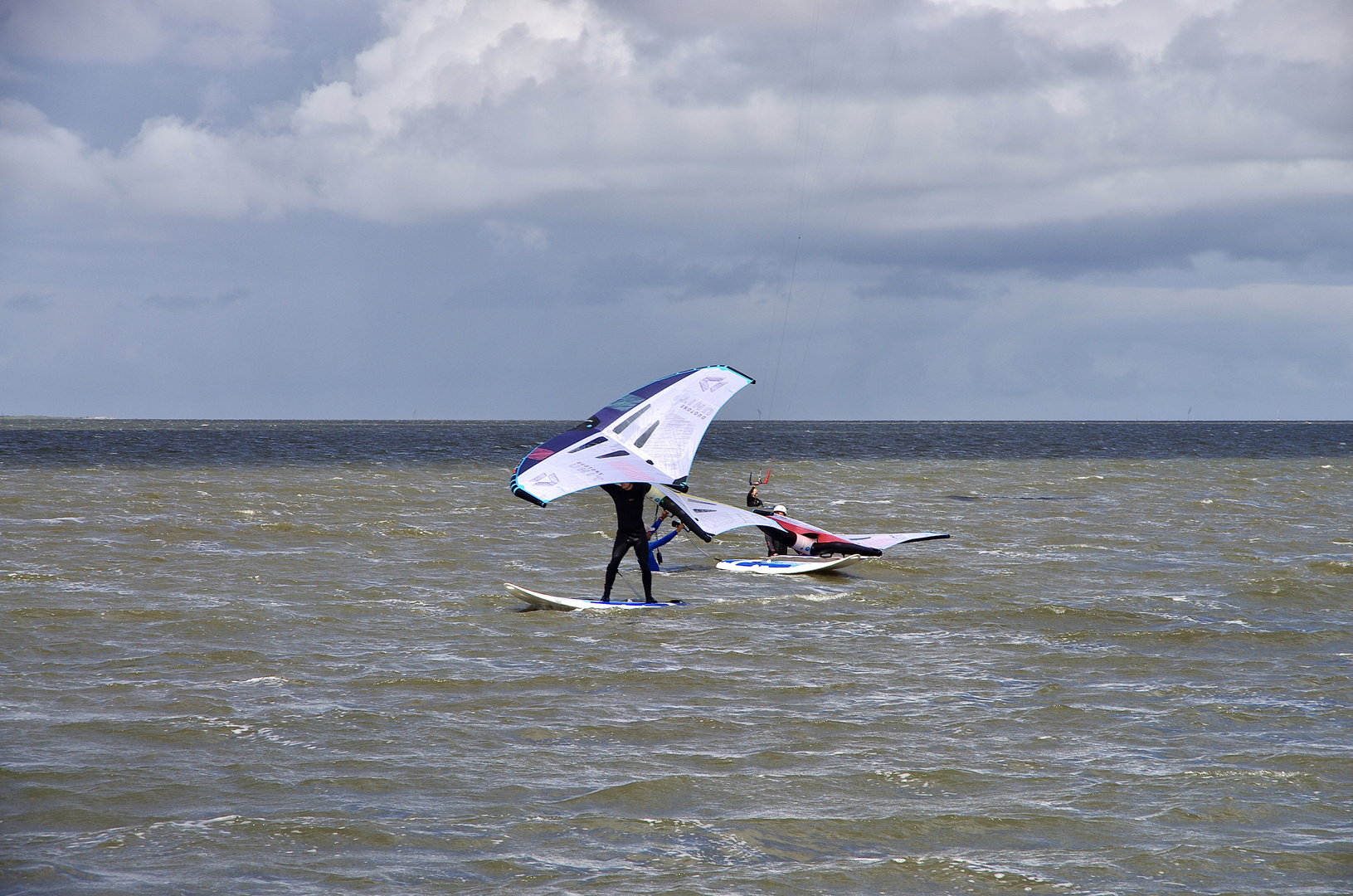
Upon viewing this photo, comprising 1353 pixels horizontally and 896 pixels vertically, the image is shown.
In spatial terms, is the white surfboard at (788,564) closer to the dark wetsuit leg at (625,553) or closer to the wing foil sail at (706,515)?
the wing foil sail at (706,515)

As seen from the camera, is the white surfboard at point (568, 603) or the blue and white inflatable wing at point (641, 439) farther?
the white surfboard at point (568, 603)

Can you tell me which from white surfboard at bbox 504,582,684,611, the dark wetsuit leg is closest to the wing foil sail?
the dark wetsuit leg

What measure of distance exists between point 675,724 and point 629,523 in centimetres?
462

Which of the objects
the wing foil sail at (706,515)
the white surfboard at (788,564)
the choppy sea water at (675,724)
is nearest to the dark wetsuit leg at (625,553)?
the choppy sea water at (675,724)

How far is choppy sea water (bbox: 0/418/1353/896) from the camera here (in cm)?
607

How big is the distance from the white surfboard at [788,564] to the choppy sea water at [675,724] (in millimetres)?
305

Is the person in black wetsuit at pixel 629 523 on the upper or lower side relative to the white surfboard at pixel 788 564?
upper

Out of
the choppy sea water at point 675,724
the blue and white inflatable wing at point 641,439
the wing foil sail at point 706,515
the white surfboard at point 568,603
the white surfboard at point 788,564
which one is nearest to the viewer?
the choppy sea water at point 675,724

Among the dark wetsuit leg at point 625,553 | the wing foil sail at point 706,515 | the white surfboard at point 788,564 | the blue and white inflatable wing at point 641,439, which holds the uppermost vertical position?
the blue and white inflatable wing at point 641,439

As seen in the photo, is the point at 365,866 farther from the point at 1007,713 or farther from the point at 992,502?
the point at 992,502

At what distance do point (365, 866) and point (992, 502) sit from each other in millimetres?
29016

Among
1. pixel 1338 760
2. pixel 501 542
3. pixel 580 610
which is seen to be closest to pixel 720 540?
pixel 501 542

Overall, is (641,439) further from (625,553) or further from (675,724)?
(675,724)

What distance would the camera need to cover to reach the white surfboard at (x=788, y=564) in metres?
16.8
